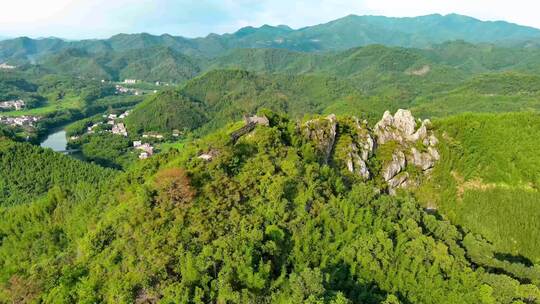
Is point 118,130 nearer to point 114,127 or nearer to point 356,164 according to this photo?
point 114,127

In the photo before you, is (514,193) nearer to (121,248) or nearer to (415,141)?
(415,141)

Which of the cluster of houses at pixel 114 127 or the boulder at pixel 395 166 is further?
the cluster of houses at pixel 114 127

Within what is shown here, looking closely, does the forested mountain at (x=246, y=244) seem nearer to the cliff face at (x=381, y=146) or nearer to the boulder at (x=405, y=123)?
the cliff face at (x=381, y=146)


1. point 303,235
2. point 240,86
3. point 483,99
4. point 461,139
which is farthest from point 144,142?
point 483,99

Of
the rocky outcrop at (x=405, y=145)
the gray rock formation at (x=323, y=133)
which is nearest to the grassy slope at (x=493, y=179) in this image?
the rocky outcrop at (x=405, y=145)

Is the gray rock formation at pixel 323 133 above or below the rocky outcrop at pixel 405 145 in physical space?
above

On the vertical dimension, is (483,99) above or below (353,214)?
below
